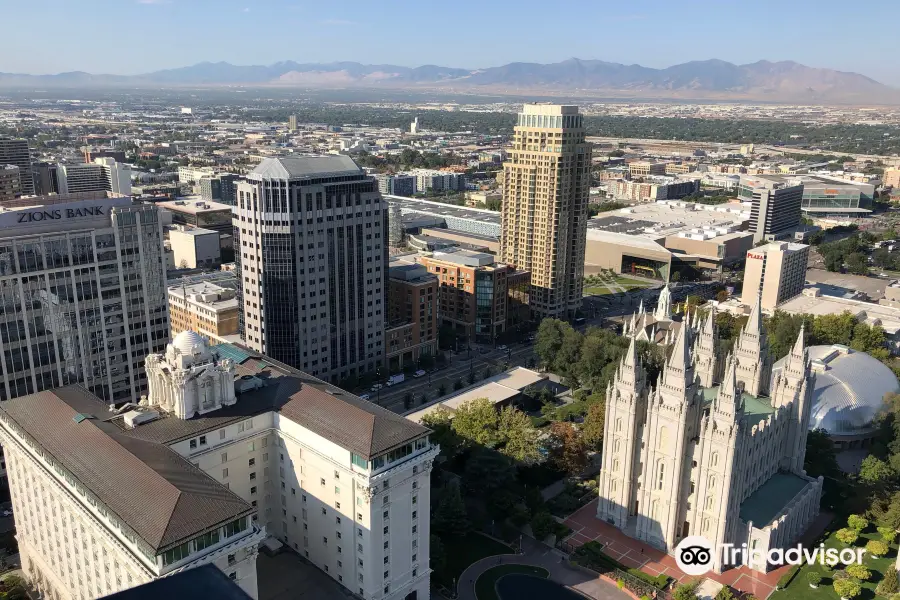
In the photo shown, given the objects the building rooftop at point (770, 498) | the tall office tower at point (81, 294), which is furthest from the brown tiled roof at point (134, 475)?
the building rooftop at point (770, 498)

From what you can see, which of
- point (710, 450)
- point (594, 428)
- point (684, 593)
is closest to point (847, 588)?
point (684, 593)

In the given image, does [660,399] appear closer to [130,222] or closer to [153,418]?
[153,418]

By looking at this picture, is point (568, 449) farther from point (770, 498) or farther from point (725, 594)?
point (725, 594)

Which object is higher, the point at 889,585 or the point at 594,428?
the point at 594,428

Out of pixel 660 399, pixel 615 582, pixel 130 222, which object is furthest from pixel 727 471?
pixel 130 222

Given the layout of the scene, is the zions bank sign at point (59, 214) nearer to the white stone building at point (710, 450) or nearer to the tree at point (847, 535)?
the white stone building at point (710, 450)

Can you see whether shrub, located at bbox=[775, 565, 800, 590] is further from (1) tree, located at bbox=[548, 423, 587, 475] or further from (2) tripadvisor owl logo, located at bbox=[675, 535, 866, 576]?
(1) tree, located at bbox=[548, 423, 587, 475]

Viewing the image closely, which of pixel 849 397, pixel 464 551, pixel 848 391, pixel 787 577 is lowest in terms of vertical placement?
pixel 464 551
